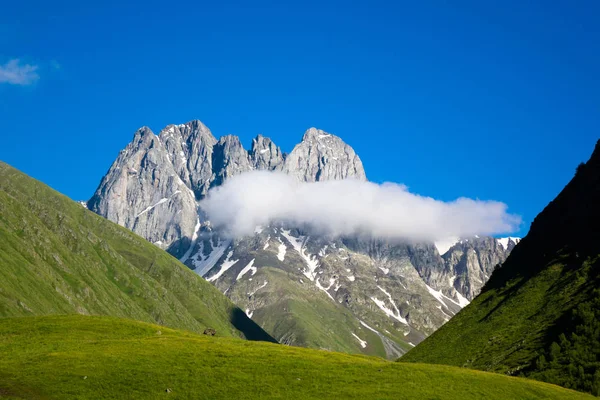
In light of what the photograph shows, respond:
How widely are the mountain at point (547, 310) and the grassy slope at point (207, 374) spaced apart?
3387 cm

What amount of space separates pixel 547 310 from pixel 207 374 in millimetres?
98478

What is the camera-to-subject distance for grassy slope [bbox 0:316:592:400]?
62750 millimetres

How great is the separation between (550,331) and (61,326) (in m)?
96.2

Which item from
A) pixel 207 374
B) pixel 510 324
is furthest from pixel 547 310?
pixel 207 374

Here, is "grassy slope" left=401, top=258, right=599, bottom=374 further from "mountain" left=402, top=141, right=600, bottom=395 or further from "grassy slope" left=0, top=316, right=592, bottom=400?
"grassy slope" left=0, top=316, right=592, bottom=400

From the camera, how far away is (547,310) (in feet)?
454

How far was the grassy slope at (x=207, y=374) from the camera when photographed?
206 ft

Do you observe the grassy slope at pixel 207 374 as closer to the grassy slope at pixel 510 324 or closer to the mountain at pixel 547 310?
the mountain at pixel 547 310

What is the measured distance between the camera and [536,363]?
109m

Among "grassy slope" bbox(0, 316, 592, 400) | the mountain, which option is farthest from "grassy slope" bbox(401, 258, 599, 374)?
"grassy slope" bbox(0, 316, 592, 400)

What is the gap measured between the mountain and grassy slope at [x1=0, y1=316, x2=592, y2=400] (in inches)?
1334

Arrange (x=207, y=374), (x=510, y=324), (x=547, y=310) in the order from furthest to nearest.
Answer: (x=510, y=324), (x=547, y=310), (x=207, y=374)

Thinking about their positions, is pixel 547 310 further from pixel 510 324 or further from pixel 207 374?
pixel 207 374

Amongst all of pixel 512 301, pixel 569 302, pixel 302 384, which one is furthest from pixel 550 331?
pixel 302 384
